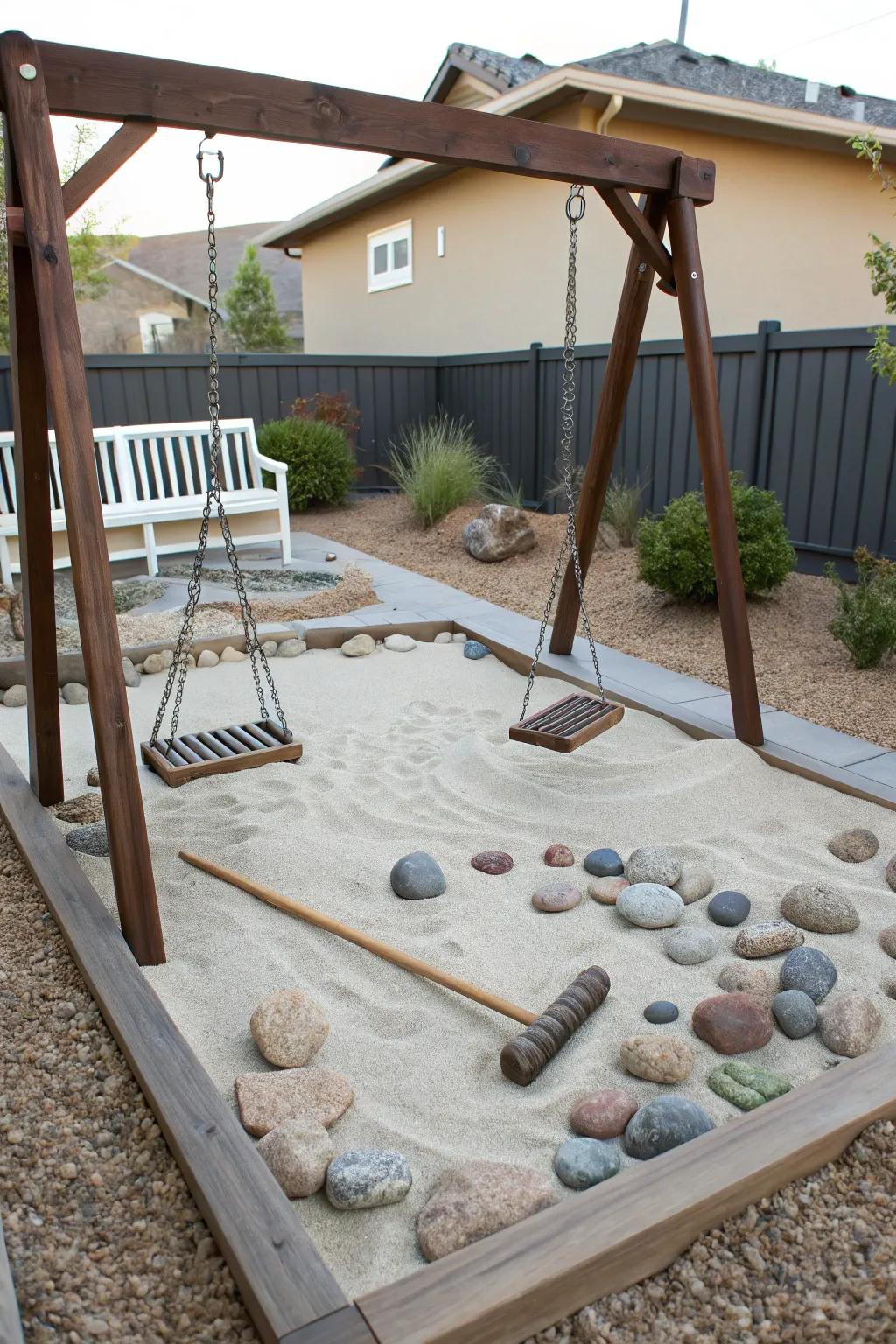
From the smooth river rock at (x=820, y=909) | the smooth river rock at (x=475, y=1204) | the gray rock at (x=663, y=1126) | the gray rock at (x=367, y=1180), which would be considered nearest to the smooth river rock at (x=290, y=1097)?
the gray rock at (x=367, y=1180)

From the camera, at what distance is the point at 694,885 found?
2744 mm

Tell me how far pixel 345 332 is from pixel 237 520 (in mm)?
9386

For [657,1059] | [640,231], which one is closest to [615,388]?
[640,231]

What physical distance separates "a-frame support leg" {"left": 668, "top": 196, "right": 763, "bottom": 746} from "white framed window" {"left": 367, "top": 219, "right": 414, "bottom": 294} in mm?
10660

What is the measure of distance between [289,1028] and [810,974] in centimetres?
123

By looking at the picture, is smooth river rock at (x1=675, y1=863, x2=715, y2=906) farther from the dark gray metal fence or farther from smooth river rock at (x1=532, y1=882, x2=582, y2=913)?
the dark gray metal fence

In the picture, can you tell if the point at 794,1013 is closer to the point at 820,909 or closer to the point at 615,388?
the point at 820,909

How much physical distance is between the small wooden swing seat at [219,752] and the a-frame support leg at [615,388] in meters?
1.52

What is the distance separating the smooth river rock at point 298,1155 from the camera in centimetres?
169

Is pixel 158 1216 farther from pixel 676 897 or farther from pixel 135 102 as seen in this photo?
pixel 135 102

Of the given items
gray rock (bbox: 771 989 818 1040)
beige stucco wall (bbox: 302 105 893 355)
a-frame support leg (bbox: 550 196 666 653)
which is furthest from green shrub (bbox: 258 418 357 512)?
gray rock (bbox: 771 989 818 1040)

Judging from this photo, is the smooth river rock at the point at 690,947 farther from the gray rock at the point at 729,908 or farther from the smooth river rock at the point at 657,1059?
the smooth river rock at the point at 657,1059

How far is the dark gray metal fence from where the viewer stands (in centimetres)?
633

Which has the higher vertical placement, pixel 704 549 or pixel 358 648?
pixel 704 549
